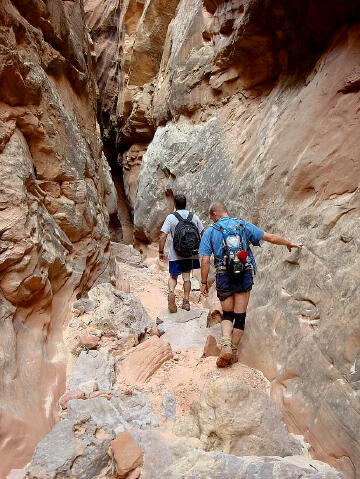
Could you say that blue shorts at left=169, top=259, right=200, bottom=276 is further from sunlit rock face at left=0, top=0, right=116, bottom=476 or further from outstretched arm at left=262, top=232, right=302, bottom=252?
outstretched arm at left=262, top=232, right=302, bottom=252

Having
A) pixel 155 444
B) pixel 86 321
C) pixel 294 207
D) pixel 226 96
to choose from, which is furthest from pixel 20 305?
pixel 226 96

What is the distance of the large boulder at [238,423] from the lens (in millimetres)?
2520

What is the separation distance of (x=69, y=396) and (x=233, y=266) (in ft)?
6.73

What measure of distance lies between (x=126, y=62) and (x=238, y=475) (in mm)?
17579

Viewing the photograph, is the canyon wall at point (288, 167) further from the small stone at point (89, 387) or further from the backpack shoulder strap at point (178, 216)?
the small stone at point (89, 387)

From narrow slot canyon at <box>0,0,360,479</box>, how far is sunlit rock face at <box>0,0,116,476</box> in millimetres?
21

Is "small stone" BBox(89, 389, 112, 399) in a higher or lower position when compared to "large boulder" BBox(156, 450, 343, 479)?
lower

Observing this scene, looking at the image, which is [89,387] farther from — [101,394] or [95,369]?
[95,369]

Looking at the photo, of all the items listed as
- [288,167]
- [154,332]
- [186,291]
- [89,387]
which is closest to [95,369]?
[89,387]

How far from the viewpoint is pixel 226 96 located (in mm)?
8414

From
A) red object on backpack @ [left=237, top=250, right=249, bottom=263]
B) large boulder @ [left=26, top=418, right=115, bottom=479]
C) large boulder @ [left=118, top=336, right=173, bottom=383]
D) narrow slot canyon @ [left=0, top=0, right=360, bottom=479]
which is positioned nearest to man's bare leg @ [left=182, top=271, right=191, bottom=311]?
narrow slot canyon @ [left=0, top=0, right=360, bottom=479]

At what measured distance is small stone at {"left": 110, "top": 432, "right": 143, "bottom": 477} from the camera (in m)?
2.30

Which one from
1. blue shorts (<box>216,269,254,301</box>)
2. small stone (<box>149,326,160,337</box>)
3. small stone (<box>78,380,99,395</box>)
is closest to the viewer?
small stone (<box>78,380,99,395</box>)

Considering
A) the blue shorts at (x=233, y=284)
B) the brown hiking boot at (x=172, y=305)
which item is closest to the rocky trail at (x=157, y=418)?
the blue shorts at (x=233, y=284)
